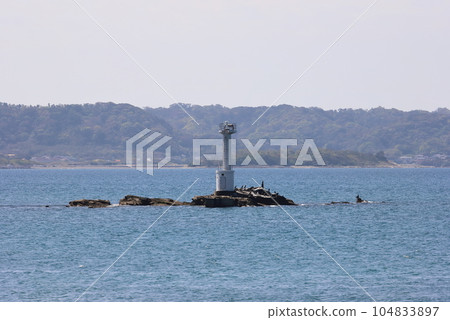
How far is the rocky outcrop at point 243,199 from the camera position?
8394cm

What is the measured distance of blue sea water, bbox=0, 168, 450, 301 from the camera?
38.2 meters

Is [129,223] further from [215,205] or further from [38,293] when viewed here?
[38,293]

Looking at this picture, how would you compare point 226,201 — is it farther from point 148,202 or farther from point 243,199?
point 148,202

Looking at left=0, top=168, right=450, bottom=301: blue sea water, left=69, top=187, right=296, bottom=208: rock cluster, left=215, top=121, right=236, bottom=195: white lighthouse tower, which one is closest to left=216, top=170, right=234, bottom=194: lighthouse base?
left=215, top=121, right=236, bottom=195: white lighthouse tower

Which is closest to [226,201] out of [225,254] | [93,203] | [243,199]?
[243,199]

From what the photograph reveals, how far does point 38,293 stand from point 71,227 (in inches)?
Answer: 1294

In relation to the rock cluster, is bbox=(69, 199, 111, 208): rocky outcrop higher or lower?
lower

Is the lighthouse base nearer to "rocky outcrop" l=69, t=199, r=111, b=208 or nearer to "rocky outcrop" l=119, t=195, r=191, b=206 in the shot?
"rocky outcrop" l=119, t=195, r=191, b=206

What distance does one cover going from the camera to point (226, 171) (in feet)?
264

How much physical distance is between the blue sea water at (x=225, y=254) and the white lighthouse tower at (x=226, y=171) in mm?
2570

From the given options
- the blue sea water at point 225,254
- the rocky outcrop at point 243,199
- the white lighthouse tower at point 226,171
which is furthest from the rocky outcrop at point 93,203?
the white lighthouse tower at point 226,171

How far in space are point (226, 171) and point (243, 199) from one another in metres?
6.61

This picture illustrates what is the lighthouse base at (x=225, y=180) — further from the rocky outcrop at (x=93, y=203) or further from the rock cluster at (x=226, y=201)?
the rocky outcrop at (x=93, y=203)

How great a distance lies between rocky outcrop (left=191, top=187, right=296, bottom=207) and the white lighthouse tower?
2.89ft
